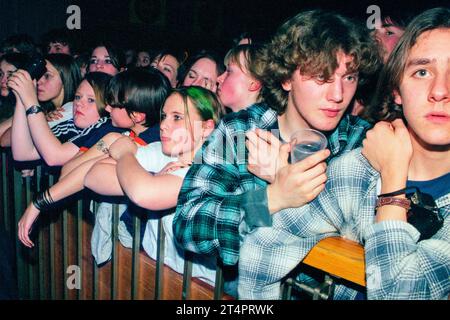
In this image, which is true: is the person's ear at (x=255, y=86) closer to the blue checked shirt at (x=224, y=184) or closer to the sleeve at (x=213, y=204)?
the blue checked shirt at (x=224, y=184)

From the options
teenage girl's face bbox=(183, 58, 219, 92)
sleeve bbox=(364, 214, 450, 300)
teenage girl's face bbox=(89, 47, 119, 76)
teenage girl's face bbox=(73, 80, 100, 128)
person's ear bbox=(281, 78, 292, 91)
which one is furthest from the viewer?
teenage girl's face bbox=(89, 47, 119, 76)

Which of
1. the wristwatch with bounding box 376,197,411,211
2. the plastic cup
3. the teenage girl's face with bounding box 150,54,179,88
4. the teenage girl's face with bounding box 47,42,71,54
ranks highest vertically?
the teenage girl's face with bounding box 47,42,71,54

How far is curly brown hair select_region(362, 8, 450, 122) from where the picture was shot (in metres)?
1.43

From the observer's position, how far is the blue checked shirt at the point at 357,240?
1.08 meters

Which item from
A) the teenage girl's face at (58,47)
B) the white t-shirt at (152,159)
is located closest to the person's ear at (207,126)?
the white t-shirt at (152,159)

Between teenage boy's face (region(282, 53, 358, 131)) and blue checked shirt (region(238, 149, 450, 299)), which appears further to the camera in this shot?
teenage boy's face (region(282, 53, 358, 131))

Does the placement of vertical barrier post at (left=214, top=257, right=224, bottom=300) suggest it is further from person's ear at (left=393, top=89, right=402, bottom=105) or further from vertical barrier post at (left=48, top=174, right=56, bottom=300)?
vertical barrier post at (left=48, top=174, right=56, bottom=300)

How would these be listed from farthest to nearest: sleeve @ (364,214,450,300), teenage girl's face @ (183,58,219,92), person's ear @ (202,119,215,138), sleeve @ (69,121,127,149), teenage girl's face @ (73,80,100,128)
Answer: teenage girl's face @ (183,58,219,92) → teenage girl's face @ (73,80,100,128) → sleeve @ (69,121,127,149) → person's ear @ (202,119,215,138) → sleeve @ (364,214,450,300)

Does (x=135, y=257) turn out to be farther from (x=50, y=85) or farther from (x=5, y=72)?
(x=5, y=72)

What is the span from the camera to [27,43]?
15.5 ft

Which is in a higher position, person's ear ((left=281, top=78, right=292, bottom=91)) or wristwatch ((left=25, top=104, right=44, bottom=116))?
person's ear ((left=281, top=78, right=292, bottom=91))

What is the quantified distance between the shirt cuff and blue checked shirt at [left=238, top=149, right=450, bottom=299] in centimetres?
2

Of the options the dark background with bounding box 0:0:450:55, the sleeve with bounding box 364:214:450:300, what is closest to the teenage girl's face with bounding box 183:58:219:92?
the sleeve with bounding box 364:214:450:300
